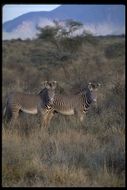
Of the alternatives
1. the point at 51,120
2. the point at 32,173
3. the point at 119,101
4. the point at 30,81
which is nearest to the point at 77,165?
the point at 32,173

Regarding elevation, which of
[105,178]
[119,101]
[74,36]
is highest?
[74,36]

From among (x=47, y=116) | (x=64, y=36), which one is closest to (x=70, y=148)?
(x=47, y=116)

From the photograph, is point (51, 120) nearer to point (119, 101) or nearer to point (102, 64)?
point (119, 101)

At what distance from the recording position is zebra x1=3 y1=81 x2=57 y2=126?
1262 cm

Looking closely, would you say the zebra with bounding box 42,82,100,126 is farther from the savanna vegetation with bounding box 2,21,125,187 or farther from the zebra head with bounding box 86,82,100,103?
the savanna vegetation with bounding box 2,21,125,187

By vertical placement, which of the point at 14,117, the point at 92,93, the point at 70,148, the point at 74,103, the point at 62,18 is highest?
the point at 62,18

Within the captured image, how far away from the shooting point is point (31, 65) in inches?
1109

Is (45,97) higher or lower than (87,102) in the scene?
higher

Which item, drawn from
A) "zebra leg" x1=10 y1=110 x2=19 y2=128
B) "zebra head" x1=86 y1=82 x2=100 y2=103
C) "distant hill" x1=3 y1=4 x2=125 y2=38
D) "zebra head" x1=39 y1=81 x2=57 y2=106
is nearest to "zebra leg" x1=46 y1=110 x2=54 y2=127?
"zebra head" x1=39 y1=81 x2=57 y2=106

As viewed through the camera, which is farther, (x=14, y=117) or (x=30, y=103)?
(x=30, y=103)

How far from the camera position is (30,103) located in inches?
500

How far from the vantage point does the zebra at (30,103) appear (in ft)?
41.4

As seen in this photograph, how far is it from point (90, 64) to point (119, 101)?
12.9 meters

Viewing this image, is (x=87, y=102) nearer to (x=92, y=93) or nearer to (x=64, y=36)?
(x=92, y=93)
